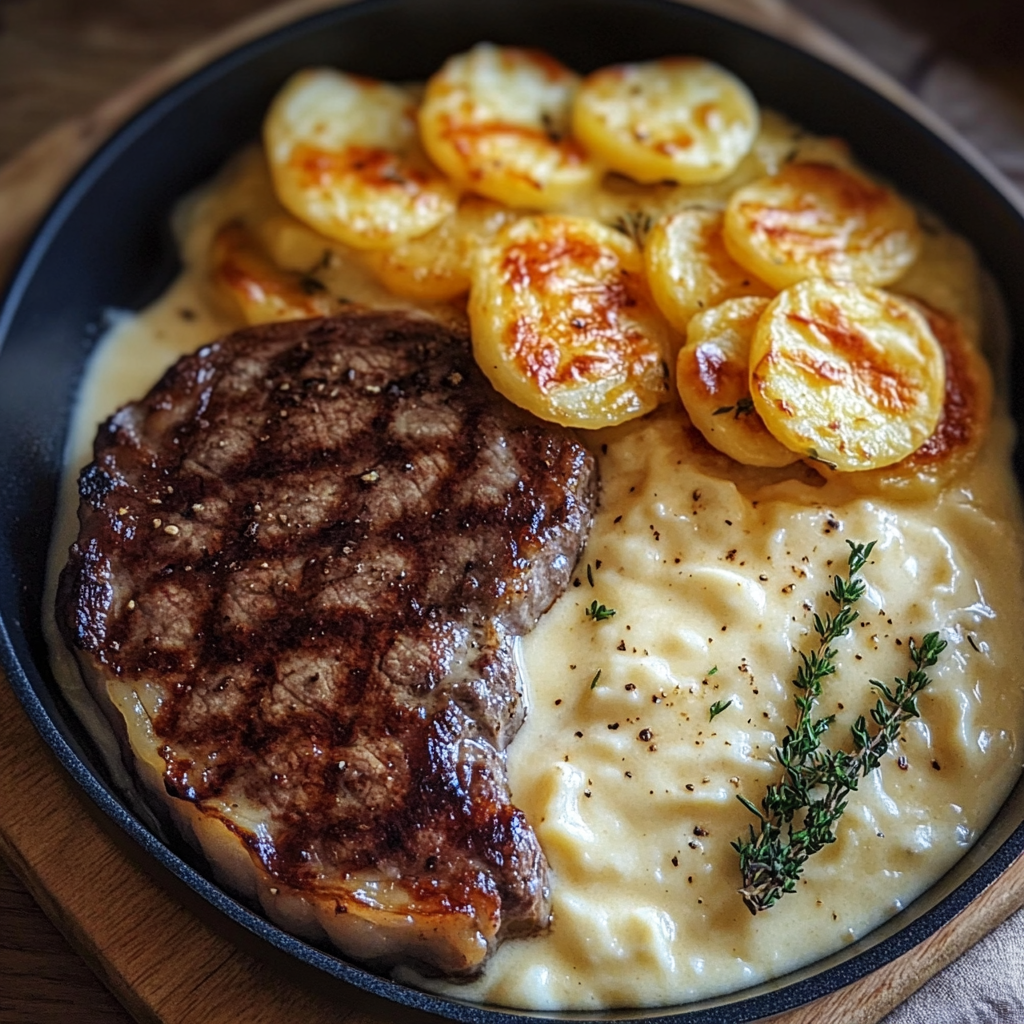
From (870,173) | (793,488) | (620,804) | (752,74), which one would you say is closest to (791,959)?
(620,804)

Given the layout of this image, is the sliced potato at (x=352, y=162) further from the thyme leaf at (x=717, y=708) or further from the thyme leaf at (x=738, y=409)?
the thyme leaf at (x=717, y=708)

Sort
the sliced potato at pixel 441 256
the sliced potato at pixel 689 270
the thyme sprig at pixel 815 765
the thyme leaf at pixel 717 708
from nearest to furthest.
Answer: the thyme sprig at pixel 815 765 < the thyme leaf at pixel 717 708 < the sliced potato at pixel 689 270 < the sliced potato at pixel 441 256

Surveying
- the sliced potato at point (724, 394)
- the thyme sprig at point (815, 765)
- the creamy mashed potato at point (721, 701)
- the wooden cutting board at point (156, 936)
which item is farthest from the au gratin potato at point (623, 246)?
the wooden cutting board at point (156, 936)

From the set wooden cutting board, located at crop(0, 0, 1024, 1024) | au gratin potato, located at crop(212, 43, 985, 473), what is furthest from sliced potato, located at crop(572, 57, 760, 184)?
wooden cutting board, located at crop(0, 0, 1024, 1024)

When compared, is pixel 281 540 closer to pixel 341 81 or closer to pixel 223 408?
pixel 223 408

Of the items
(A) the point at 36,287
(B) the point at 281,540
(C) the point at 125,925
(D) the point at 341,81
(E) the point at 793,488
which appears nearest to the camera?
(C) the point at 125,925

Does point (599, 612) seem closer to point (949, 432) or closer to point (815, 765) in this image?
point (815, 765)
